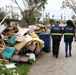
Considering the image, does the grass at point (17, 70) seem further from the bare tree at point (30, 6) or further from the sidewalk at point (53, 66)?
the bare tree at point (30, 6)

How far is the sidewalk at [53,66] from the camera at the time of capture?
30.0 feet

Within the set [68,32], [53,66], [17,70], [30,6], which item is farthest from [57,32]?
[30,6]

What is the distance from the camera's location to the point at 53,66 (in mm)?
10406

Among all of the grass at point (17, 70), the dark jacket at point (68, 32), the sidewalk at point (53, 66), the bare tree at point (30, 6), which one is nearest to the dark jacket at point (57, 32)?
the dark jacket at point (68, 32)

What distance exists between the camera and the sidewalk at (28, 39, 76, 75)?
30.0 ft

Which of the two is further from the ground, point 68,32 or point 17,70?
point 68,32

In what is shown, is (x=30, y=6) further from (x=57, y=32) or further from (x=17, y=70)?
(x=17, y=70)

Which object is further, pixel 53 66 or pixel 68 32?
pixel 68 32

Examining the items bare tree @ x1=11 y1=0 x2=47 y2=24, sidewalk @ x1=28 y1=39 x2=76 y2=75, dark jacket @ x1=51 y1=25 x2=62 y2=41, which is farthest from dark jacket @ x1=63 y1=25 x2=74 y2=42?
bare tree @ x1=11 y1=0 x2=47 y2=24

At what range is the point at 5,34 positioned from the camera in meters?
14.8

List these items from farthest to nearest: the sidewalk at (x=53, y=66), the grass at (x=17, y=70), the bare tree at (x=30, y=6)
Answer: the bare tree at (x=30, y=6) → the sidewalk at (x=53, y=66) → the grass at (x=17, y=70)

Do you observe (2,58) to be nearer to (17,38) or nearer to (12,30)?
(17,38)

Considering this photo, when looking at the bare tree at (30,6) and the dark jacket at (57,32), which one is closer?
the dark jacket at (57,32)

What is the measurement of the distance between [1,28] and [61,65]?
410 centimetres
